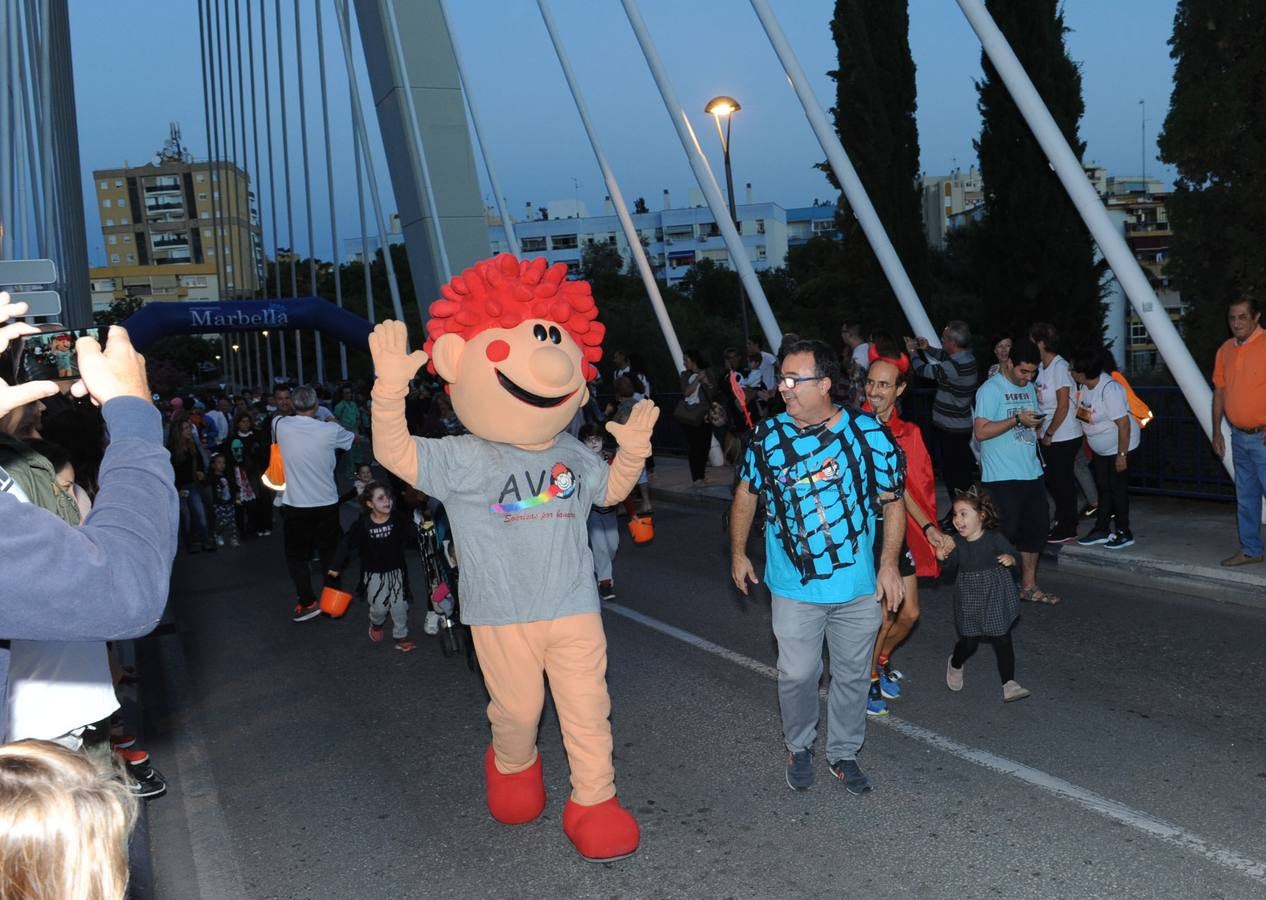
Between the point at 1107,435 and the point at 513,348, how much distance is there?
604 centimetres

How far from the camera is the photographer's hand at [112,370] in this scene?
2.03 metres

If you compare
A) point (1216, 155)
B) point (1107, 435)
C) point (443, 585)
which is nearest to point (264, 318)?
point (1216, 155)

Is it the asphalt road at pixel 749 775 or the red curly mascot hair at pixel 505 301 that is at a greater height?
the red curly mascot hair at pixel 505 301

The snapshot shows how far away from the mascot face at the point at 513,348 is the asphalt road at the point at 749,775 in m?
1.64

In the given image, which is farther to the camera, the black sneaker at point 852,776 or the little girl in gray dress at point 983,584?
the little girl in gray dress at point 983,584

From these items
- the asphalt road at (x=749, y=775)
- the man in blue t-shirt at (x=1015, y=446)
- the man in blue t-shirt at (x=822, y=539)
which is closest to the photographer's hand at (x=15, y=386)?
the asphalt road at (x=749, y=775)

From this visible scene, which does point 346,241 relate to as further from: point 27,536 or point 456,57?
point 27,536

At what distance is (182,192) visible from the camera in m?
168

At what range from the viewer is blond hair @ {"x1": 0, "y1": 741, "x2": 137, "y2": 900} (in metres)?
1.35

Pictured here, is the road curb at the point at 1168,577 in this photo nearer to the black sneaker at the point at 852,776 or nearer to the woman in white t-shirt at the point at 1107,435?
the woman in white t-shirt at the point at 1107,435

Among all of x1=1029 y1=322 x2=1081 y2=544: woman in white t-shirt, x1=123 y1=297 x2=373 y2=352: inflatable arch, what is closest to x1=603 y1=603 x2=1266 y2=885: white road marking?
x1=1029 y1=322 x2=1081 y2=544: woman in white t-shirt

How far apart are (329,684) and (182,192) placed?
177 metres

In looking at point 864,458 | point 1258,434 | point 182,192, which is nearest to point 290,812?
point 864,458

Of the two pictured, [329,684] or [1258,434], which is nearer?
[329,684]
